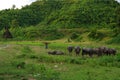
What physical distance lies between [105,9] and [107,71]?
5142 centimetres

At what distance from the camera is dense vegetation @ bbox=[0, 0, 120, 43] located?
56719 millimetres

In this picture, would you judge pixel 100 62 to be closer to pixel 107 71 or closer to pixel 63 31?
pixel 107 71

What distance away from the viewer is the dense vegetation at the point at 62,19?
5672 centimetres

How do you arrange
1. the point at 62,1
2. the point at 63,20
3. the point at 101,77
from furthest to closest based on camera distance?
the point at 62,1 < the point at 63,20 < the point at 101,77

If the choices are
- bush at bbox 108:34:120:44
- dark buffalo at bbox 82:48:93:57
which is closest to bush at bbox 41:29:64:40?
bush at bbox 108:34:120:44

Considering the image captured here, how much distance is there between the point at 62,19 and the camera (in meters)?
67.8

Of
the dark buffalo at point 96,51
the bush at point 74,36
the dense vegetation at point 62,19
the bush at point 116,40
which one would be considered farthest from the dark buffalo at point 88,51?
the bush at point 74,36

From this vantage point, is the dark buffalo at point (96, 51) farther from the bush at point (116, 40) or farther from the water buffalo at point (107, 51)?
the bush at point (116, 40)

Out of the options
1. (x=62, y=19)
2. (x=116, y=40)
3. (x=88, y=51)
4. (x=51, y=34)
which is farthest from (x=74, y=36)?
(x=88, y=51)

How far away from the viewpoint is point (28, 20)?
79000 mm

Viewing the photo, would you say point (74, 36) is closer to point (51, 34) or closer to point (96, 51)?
point (51, 34)

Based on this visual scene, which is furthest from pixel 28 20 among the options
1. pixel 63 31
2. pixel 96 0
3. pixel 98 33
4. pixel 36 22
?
pixel 98 33

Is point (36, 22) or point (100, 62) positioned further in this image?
point (36, 22)

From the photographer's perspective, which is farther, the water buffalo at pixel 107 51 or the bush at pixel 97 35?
the bush at pixel 97 35
